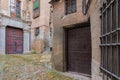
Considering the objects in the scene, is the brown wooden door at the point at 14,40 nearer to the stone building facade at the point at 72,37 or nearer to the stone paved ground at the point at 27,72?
the stone paved ground at the point at 27,72

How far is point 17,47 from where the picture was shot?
58.0 feet

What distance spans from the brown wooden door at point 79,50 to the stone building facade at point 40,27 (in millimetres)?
11164

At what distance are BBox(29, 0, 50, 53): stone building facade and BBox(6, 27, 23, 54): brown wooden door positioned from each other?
2.33 metres

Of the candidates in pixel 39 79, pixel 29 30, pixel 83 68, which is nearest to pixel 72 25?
pixel 83 68

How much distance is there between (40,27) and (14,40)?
3876mm

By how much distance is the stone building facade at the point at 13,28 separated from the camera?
50.9 ft

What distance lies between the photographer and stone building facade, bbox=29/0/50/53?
754 inches

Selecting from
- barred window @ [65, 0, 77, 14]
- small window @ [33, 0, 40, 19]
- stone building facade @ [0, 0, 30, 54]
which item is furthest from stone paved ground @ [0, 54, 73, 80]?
small window @ [33, 0, 40, 19]

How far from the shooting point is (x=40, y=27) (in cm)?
1942

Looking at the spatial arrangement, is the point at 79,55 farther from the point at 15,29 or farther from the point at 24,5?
the point at 24,5

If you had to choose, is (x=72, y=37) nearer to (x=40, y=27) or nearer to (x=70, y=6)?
(x=70, y=6)

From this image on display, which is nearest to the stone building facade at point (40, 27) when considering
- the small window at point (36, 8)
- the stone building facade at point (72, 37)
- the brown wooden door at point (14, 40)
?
the small window at point (36, 8)

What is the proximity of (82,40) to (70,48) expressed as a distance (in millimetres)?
Answer: 1053

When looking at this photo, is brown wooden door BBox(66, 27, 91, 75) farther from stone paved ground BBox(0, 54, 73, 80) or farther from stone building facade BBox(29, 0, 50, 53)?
stone building facade BBox(29, 0, 50, 53)
